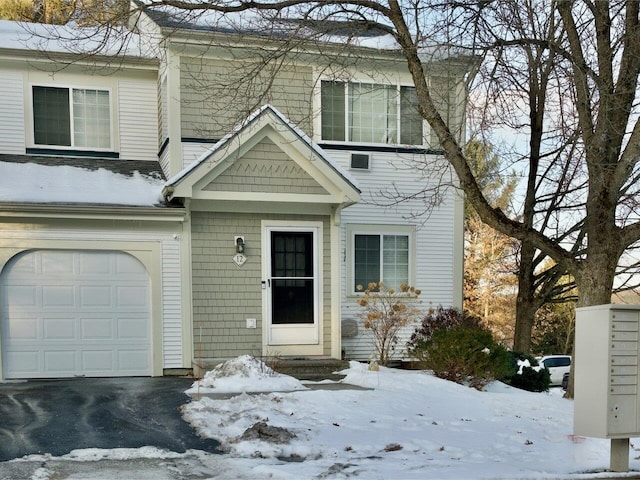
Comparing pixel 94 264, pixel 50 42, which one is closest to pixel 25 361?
pixel 94 264

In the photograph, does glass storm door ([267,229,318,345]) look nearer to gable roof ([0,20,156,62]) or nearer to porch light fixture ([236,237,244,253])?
porch light fixture ([236,237,244,253])

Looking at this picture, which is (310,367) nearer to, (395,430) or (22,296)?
(395,430)

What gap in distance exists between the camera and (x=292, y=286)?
11305 millimetres

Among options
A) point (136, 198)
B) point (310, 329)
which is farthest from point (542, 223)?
point (136, 198)

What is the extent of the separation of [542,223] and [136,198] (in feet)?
34.4

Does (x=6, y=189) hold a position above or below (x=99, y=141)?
below

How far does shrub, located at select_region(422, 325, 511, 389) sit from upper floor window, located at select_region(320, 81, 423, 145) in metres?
4.54

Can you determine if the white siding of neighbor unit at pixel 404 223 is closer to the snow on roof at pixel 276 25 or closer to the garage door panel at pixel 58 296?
the snow on roof at pixel 276 25

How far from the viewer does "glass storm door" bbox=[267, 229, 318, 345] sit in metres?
11.2

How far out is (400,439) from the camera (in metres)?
6.41

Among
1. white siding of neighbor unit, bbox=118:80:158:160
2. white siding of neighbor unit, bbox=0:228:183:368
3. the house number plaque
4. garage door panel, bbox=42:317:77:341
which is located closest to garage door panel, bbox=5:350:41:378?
garage door panel, bbox=42:317:77:341

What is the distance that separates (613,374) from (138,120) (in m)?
10.3

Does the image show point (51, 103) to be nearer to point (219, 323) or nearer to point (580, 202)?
point (219, 323)

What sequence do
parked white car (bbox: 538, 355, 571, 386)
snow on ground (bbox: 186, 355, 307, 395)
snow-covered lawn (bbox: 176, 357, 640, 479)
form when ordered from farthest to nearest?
parked white car (bbox: 538, 355, 571, 386)
snow on ground (bbox: 186, 355, 307, 395)
snow-covered lawn (bbox: 176, 357, 640, 479)
